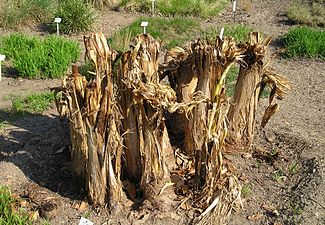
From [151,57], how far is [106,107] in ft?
1.62

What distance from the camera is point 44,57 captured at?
706cm

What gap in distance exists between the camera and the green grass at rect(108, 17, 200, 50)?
8.38m

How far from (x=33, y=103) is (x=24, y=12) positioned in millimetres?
3492

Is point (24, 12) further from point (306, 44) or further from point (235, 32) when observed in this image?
point (306, 44)

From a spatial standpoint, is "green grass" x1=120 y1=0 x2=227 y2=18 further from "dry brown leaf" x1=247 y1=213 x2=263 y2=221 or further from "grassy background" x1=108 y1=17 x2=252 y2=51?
"dry brown leaf" x1=247 y1=213 x2=263 y2=221

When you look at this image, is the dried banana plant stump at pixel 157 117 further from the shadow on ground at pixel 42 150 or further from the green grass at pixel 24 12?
the green grass at pixel 24 12

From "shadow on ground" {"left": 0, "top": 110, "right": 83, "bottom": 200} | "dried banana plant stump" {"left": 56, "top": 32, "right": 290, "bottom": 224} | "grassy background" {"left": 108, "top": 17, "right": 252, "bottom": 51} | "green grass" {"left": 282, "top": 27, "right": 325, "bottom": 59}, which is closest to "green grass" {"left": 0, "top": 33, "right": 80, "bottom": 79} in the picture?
"grassy background" {"left": 108, "top": 17, "right": 252, "bottom": 51}

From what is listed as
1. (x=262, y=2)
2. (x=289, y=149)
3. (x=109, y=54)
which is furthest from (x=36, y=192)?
(x=262, y=2)

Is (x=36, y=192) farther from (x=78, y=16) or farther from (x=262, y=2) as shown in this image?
(x=262, y=2)

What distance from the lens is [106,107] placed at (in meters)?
3.93

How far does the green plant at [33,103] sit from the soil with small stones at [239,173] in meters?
0.11

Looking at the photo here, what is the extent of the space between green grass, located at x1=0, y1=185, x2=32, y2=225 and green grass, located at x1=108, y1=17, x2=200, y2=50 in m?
4.12

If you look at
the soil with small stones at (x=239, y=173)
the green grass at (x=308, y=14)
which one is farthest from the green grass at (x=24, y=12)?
the green grass at (x=308, y=14)

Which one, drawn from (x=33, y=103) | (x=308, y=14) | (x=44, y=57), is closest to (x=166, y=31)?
(x=44, y=57)
